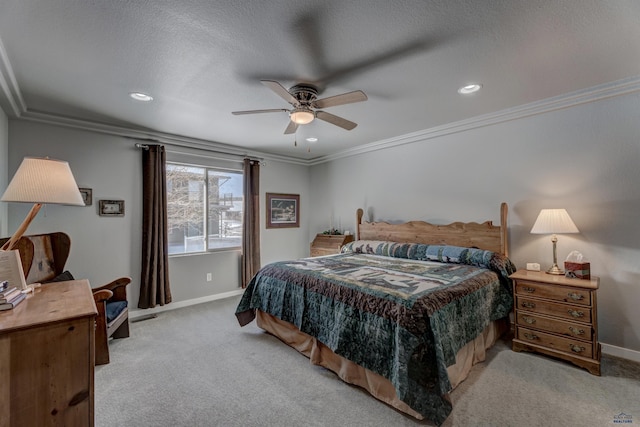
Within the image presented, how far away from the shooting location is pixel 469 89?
8.71 ft

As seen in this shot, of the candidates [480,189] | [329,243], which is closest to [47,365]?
[329,243]

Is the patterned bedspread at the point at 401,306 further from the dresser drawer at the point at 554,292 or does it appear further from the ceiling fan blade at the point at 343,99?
the ceiling fan blade at the point at 343,99

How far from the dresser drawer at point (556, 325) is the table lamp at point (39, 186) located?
149 inches

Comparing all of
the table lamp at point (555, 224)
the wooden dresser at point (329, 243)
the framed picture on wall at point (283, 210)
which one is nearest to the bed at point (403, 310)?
the table lamp at point (555, 224)

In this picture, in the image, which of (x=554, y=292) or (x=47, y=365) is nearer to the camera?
(x=47, y=365)

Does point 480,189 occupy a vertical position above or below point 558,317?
above

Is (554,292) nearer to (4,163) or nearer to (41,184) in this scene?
(41,184)

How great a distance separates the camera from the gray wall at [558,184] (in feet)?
8.39

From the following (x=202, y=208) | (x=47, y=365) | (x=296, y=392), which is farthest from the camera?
(x=202, y=208)

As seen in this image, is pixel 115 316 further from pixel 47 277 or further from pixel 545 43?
pixel 545 43

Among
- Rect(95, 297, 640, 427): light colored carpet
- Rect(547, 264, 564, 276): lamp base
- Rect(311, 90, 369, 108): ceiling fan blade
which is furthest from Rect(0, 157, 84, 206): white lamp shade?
Rect(547, 264, 564, 276): lamp base

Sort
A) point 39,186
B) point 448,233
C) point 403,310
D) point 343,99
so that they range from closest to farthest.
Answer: point 39,186 < point 403,310 < point 343,99 < point 448,233

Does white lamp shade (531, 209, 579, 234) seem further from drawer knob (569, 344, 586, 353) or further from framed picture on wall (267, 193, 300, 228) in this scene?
framed picture on wall (267, 193, 300, 228)

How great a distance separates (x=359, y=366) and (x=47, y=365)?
1.88m
